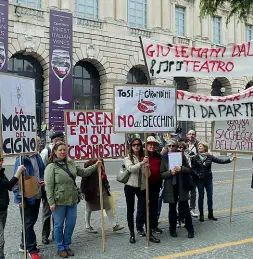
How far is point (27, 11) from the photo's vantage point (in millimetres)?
23062

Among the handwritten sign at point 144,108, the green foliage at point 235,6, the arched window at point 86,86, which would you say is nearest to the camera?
the handwritten sign at point 144,108

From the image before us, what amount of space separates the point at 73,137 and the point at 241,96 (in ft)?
9.76

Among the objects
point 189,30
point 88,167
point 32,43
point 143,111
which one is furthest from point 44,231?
point 189,30

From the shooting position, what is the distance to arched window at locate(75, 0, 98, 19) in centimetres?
2520

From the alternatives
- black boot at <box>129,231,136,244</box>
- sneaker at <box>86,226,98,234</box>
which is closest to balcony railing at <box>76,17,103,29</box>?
sneaker at <box>86,226,98,234</box>

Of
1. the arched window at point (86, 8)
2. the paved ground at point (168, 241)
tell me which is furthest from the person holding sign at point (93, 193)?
the arched window at point (86, 8)

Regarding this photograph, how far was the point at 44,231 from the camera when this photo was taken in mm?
5871

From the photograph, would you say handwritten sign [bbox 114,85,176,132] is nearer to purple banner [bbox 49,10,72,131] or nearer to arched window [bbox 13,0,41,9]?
purple banner [bbox 49,10,72,131]

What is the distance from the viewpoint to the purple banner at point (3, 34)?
20.4 m

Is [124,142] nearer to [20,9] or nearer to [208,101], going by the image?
[208,101]

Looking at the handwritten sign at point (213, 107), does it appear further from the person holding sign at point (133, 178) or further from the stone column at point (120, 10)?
the stone column at point (120, 10)

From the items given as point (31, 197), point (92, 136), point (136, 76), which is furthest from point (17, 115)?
point (136, 76)

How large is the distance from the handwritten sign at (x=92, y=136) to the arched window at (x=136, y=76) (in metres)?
22.6

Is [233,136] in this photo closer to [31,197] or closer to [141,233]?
[141,233]
